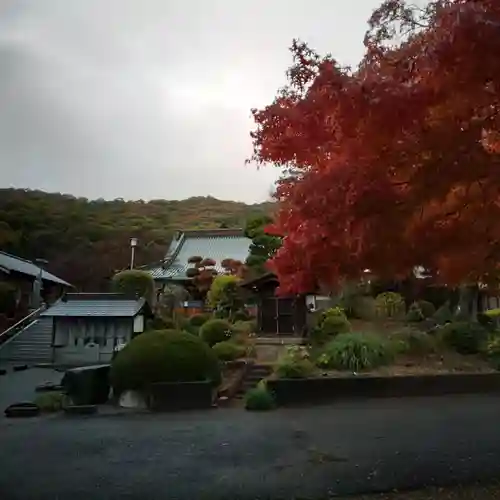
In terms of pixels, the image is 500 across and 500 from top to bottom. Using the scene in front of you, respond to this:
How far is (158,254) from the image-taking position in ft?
136

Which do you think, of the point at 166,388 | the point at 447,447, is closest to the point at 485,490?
the point at 447,447

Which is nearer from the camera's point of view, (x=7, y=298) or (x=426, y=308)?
(x=426, y=308)

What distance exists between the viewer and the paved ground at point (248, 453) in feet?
17.5

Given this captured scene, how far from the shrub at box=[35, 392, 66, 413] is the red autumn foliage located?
795 cm

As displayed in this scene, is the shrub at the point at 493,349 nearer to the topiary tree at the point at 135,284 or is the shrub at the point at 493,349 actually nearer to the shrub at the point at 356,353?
the shrub at the point at 356,353

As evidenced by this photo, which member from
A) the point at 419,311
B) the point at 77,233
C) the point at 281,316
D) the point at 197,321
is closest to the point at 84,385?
the point at 197,321

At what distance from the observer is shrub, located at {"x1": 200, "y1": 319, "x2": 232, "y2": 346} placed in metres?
17.8

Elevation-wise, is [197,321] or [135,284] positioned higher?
[135,284]

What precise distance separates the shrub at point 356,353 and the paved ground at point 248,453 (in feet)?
9.51

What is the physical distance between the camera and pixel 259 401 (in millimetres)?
11680

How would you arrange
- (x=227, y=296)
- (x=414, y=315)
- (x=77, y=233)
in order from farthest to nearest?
(x=77, y=233) < (x=227, y=296) < (x=414, y=315)

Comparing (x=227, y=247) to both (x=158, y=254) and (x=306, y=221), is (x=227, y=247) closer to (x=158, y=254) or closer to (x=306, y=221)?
(x=158, y=254)

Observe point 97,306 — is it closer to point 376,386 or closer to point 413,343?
point 413,343

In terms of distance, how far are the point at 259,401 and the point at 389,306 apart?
11296mm
